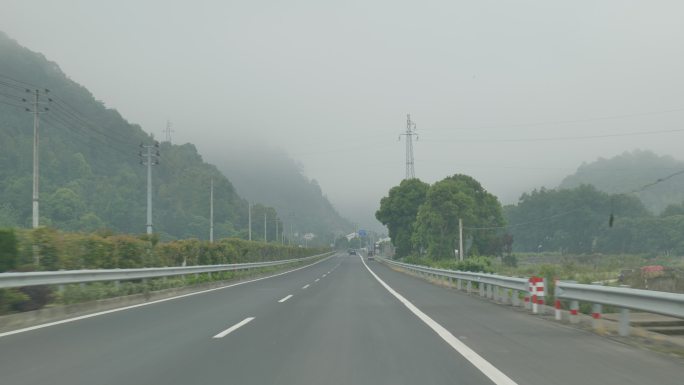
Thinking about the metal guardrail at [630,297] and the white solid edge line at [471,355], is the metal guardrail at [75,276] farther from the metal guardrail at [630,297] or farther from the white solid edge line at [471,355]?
the metal guardrail at [630,297]

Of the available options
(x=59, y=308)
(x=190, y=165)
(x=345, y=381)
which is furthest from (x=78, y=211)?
(x=345, y=381)

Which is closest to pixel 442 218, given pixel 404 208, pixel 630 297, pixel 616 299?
pixel 404 208

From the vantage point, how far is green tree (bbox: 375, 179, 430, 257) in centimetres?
8012

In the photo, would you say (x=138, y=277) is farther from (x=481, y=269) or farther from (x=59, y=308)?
(x=481, y=269)

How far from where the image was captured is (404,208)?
80000 mm

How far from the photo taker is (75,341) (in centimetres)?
882

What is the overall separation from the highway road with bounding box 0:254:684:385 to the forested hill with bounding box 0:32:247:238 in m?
60.5

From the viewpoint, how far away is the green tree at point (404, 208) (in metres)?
80.1

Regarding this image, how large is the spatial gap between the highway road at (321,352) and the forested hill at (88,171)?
60.5m

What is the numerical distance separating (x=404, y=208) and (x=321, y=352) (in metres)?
72.7

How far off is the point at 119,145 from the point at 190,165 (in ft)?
89.8

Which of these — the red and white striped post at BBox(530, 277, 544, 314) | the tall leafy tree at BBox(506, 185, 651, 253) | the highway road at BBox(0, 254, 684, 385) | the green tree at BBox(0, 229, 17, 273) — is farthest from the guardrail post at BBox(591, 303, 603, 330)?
the tall leafy tree at BBox(506, 185, 651, 253)

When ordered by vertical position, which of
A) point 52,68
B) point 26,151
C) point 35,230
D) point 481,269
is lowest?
point 481,269

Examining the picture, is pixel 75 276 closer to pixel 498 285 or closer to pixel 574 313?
pixel 574 313
